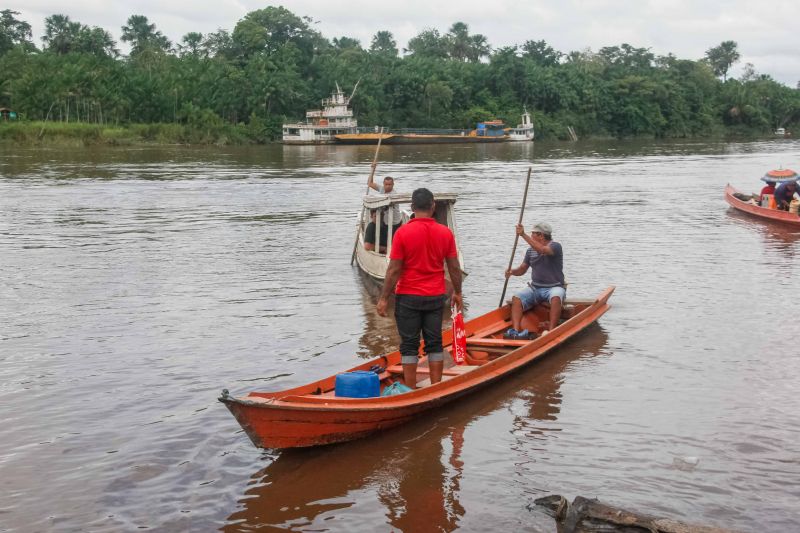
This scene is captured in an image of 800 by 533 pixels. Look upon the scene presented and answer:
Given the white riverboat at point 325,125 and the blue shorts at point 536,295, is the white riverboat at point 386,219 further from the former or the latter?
the white riverboat at point 325,125

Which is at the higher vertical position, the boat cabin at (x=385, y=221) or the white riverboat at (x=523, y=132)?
the white riverboat at (x=523, y=132)

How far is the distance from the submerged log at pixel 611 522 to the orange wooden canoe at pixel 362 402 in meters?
2.17

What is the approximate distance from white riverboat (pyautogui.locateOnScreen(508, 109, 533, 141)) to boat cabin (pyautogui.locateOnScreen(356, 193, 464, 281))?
69355 millimetres


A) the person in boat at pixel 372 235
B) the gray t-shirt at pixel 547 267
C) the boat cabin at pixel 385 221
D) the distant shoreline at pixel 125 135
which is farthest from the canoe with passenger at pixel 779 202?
the distant shoreline at pixel 125 135

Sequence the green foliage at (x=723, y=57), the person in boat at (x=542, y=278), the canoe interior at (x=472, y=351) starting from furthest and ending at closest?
the green foliage at (x=723, y=57) < the person in boat at (x=542, y=278) < the canoe interior at (x=472, y=351)

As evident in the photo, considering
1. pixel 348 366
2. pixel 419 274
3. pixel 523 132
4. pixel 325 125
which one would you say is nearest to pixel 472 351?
pixel 348 366

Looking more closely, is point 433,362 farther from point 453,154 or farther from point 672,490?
point 453,154

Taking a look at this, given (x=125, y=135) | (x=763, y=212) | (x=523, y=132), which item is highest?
(x=523, y=132)

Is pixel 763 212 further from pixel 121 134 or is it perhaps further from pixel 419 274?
pixel 121 134

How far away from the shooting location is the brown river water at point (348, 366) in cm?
684

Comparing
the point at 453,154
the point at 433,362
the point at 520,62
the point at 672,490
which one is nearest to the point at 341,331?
the point at 433,362

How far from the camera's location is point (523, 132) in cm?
8431

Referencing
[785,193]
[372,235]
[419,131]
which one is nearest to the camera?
[372,235]

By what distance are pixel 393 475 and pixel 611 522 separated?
219 centimetres
